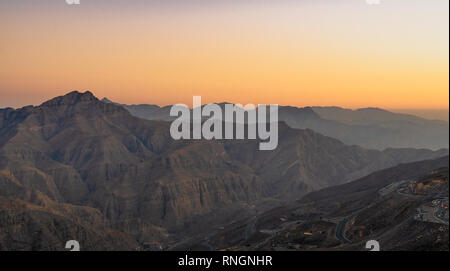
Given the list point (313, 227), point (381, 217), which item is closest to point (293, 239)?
point (313, 227)

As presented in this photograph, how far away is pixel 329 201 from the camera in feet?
645

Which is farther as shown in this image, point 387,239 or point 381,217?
point 381,217

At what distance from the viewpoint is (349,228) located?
128875mm
